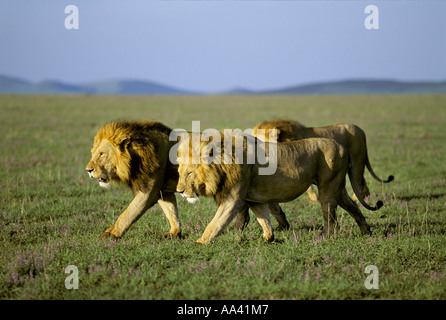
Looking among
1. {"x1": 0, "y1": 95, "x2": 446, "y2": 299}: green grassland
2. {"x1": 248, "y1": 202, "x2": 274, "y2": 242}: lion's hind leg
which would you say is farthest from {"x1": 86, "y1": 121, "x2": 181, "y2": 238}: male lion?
{"x1": 248, "y1": 202, "x2": 274, "y2": 242}: lion's hind leg

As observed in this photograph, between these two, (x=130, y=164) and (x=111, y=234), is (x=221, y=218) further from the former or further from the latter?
(x=111, y=234)

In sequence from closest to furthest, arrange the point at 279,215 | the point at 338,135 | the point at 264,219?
the point at 264,219, the point at 279,215, the point at 338,135

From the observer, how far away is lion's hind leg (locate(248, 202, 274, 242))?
6598 mm

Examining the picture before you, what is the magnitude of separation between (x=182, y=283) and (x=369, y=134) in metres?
18.3

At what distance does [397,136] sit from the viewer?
20391mm

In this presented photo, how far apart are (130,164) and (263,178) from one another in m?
1.81

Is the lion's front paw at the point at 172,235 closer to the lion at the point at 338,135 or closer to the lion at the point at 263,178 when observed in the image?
the lion at the point at 263,178

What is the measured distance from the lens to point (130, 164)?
6395mm

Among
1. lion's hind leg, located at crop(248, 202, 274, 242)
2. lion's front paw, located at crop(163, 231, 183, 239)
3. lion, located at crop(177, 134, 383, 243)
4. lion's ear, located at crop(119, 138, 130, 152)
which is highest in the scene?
lion's ear, located at crop(119, 138, 130, 152)

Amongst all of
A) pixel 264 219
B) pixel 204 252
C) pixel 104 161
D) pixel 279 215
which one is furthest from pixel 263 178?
pixel 104 161

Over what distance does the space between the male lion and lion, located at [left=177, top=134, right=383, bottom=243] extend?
25.6 inches

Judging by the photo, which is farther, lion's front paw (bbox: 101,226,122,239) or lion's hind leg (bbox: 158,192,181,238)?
lion's hind leg (bbox: 158,192,181,238)

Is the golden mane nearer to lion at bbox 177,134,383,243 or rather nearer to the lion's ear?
the lion's ear
